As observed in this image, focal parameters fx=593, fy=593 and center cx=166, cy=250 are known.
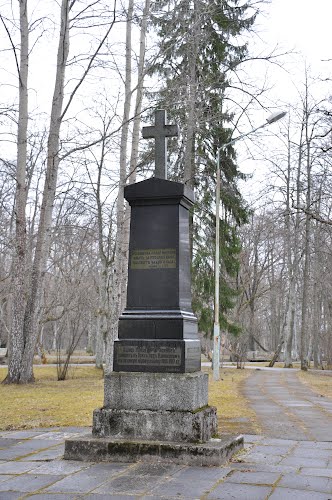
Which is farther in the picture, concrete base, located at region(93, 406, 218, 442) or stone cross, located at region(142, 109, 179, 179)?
stone cross, located at region(142, 109, 179, 179)

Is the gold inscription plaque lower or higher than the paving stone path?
higher

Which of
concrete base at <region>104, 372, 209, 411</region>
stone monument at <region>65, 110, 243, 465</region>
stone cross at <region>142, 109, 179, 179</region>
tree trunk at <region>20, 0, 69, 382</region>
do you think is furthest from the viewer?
tree trunk at <region>20, 0, 69, 382</region>

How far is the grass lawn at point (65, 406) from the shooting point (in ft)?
30.5

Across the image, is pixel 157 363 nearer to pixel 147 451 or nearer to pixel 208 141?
pixel 147 451

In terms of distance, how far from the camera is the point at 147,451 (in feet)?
20.6

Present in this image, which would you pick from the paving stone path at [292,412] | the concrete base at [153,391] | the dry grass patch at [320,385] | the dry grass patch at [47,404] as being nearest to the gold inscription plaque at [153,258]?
the concrete base at [153,391]

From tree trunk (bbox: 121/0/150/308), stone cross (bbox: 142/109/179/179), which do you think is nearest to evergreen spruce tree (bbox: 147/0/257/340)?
tree trunk (bbox: 121/0/150/308)

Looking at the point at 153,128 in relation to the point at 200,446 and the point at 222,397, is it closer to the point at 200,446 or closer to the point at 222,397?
the point at 200,446

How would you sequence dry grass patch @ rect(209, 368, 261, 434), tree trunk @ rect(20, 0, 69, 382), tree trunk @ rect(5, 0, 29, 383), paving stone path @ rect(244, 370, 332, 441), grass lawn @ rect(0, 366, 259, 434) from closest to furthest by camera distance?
paving stone path @ rect(244, 370, 332, 441)
dry grass patch @ rect(209, 368, 261, 434)
grass lawn @ rect(0, 366, 259, 434)
tree trunk @ rect(5, 0, 29, 383)
tree trunk @ rect(20, 0, 69, 382)

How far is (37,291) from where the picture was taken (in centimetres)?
1769

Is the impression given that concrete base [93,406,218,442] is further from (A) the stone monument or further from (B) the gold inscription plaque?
(B) the gold inscription plaque

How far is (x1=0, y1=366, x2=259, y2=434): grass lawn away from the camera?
30.5ft

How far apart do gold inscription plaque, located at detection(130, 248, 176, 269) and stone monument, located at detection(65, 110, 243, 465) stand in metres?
0.01

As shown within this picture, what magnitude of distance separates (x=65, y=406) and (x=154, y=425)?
222 inches
